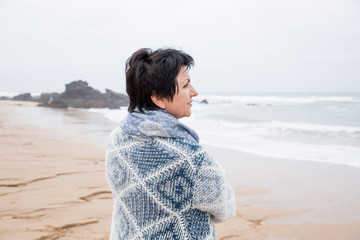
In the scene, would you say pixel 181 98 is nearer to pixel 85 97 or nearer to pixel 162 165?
pixel 162 165

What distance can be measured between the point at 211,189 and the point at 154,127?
0.96 ft

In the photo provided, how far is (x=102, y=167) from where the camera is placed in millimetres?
5500

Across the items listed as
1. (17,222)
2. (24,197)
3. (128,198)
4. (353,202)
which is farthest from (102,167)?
(128,198)

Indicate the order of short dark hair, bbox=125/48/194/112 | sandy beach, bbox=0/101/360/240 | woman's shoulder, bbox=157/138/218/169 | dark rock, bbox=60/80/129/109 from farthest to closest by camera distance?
dark rock, bbox=60/80/129/109
sandy beach, bbox=0/101/360/240
short dark hair, bbox=125/48/194/112
woman's shoulder, bbox=157/138/218/169

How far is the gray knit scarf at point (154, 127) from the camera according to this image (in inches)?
41.7

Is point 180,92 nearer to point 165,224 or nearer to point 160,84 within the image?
point 160,84

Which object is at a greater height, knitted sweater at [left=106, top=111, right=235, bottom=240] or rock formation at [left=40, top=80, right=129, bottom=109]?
knitted sweater at [left=106, top=111, right=235, bottom=240]

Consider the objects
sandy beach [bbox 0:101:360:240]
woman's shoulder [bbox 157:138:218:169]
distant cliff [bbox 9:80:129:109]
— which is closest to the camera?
woman's shoulder [bbox 157:138:218:169]

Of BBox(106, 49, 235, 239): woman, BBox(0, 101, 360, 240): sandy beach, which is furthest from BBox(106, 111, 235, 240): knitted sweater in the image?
BBox(0, 101, 360, 240): sandy beach

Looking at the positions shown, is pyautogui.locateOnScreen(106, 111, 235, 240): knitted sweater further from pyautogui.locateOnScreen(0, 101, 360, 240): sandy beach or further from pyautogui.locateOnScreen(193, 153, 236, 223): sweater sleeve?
pyautogui.locateOnScreen(0, 101, 360, 240): sandy beach

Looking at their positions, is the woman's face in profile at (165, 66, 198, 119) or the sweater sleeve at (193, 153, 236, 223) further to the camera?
the woman's face in profile at (165, 66, 198, 119)

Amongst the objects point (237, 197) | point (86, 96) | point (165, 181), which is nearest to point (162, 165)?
point (165, 181)

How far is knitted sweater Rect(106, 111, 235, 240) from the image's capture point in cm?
105

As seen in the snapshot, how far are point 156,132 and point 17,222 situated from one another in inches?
109
